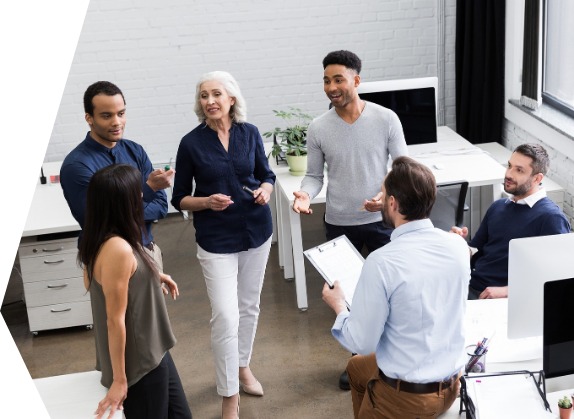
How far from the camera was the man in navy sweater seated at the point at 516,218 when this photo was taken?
139 inches

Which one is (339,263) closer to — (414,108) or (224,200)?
(224,200)

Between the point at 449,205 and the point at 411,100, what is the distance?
119 cm

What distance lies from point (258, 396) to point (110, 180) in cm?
173

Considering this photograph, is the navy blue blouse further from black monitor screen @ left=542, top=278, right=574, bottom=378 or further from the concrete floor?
black monitor screen @ left=542, top=278, right=574, bottom=378

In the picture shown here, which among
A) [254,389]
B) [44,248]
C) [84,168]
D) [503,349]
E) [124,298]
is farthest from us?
[44,248]

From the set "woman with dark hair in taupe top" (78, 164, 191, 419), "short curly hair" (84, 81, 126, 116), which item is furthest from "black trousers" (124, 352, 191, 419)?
"short curly hair" (84, 81, 126, 116)

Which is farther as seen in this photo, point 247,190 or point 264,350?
point 264,350

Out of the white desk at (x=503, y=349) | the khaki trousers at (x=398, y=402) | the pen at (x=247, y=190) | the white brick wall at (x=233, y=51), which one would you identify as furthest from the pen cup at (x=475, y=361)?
the white brick wall at (x=233, y=51)

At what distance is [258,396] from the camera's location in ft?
12.9

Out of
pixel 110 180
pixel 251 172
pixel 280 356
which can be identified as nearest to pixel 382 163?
pixel 251 172

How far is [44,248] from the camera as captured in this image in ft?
15.3

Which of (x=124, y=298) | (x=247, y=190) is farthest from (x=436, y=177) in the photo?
(x=124, y=298)

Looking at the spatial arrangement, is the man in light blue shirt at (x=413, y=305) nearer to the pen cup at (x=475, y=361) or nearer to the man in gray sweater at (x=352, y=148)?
the pen cup at (x=475, y=361)

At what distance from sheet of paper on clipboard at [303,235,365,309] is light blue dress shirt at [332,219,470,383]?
0.43m
